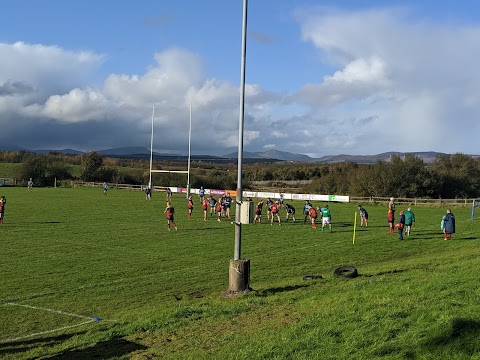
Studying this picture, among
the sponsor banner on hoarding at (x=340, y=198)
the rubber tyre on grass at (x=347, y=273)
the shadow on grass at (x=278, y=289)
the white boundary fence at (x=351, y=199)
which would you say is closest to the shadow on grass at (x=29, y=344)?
the shadow on grass at (x=278, y=289)

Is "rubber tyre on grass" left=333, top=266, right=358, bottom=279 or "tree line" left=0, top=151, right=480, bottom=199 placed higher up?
"tree line" left=0, top=151, right=480, bottom=199

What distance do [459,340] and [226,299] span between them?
5.90m

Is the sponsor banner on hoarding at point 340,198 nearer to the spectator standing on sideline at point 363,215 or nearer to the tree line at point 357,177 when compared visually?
the tree line at point 357,177

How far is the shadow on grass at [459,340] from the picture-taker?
Result: 21.5 feet

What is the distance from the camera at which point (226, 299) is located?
11812mm

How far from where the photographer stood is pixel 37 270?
17.5 metres

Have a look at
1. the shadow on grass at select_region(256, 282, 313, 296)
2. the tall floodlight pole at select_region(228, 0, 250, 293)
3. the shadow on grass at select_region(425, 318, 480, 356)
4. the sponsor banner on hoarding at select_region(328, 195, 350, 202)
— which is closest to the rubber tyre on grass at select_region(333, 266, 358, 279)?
the shadow on grass at select_region(256, 282, 313, 296)

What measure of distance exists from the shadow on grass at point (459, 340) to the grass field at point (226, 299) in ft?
0.08

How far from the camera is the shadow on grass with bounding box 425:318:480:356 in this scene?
21.5 feet

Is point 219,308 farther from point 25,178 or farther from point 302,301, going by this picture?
point 25,178

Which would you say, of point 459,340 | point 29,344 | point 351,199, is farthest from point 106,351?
point 351,199

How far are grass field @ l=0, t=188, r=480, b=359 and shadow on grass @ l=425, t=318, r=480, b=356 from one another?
0.02 meters

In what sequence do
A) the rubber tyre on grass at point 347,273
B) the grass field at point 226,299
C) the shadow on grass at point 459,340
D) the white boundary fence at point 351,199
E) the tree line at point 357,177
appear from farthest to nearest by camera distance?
the tree line at point 357,177, the white boundary fence at point 351,199, the rubber tyre on grass at point 347,273, the grass field at point 226,299, the shadow on grass at point 459,340

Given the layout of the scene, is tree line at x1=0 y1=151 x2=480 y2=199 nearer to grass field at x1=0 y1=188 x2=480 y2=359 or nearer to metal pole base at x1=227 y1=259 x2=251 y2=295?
grass field at x1=0 y1=188 x2=480 y2=359
